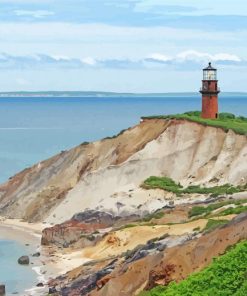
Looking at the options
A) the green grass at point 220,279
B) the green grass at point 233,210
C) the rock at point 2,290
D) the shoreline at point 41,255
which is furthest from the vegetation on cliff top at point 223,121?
the green grass at point 220,279

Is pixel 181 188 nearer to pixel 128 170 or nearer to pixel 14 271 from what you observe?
pixel 128 170

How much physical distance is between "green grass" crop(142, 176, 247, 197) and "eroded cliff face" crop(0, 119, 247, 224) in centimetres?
61

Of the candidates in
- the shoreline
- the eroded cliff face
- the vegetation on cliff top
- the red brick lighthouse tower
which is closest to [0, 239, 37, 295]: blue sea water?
the shoreline

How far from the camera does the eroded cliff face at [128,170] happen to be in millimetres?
54719

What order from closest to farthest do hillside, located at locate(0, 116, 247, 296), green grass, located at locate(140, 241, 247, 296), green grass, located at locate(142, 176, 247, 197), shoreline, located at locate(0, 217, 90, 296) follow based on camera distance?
green grass, located at locate(140, 241, 247, 296) → hillside, located at locate(0, 116, 247, 296) → shoreline, located at locate(0, 217, 90, 296) → green grass, located at locate(142, 176, 247, 197)

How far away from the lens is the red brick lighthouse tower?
208 feet

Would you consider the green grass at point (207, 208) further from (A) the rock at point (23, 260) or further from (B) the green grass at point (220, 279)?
(B) the green grass at point (220, 279)

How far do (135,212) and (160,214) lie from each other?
4789 mm

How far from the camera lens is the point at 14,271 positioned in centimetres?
4331

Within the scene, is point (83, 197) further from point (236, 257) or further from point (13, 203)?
point (236, 257)

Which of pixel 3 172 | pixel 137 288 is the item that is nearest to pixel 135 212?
pixel 137 288

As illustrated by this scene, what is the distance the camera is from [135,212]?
52.1 m

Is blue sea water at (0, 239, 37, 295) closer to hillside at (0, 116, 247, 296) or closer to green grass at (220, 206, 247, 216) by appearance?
hillside at (0, 116, 247, 296)

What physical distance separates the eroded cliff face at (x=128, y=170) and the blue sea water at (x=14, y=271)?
6.06 metres
